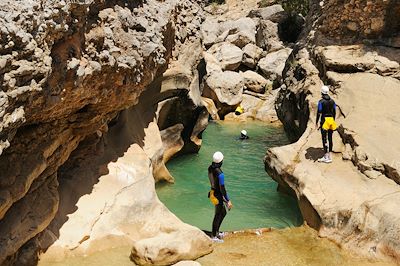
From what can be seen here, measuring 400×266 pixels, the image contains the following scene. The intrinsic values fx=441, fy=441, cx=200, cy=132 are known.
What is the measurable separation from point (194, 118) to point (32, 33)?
1168 cm

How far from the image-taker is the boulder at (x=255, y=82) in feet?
101

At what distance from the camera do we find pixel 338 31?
15.8m

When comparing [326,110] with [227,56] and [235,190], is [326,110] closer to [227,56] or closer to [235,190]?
[235,190]

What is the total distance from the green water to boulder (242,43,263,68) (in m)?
11.6

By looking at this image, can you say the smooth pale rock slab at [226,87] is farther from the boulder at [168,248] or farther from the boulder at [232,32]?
the boulder at [168,248]

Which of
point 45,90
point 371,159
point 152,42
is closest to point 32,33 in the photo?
point 45,90

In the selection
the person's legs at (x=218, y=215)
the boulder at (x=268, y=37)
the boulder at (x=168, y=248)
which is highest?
the boulder at (x=168, y=248)

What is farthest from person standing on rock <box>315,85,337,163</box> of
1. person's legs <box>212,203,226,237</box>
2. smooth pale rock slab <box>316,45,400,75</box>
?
person's legs <box>212,203,226,237</box>

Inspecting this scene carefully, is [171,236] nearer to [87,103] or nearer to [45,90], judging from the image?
[87,103]

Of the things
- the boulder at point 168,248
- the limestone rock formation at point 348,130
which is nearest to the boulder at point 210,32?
the limestone rock formation at point 348,130

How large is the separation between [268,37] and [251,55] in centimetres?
273

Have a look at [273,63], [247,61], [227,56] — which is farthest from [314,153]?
[247,61]

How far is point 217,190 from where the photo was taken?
9.58 m

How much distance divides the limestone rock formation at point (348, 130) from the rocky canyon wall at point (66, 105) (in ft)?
10.7
